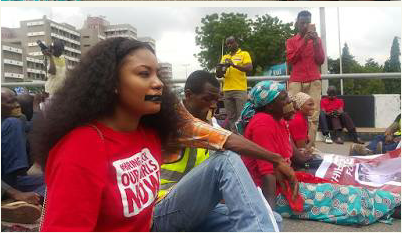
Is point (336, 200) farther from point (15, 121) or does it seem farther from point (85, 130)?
point (15, 121)

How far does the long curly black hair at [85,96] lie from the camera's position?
5.41ft

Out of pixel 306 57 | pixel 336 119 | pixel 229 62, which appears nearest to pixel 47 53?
→ pixel 229 62

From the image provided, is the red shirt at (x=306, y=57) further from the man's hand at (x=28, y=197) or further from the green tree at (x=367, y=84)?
the green tree at (x=367, y=84)

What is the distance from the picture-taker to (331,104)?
729 cm

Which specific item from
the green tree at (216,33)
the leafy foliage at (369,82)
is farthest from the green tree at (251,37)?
the leafy foliage at (369,82)

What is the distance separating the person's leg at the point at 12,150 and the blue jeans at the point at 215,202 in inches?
52.3

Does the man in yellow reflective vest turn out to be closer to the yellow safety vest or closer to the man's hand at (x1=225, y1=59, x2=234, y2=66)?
Result: the yellow safety vest

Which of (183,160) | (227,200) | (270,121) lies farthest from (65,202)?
(270,121)

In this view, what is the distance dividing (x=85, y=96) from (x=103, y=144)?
0.79 feet

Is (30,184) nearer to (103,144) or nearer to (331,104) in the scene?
(103,144)

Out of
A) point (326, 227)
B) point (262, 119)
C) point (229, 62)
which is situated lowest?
point (326, 227)

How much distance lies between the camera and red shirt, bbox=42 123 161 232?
142 cm

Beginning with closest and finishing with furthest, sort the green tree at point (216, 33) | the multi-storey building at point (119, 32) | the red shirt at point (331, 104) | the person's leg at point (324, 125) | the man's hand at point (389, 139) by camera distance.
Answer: the multi-storey building at point (119, 32) < the man's hand at point (389, 139) < the person's leg at point (324, 125) < the red shirt at point (331, 104) < the green tree at point (216, 33)

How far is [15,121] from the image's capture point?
297cm
